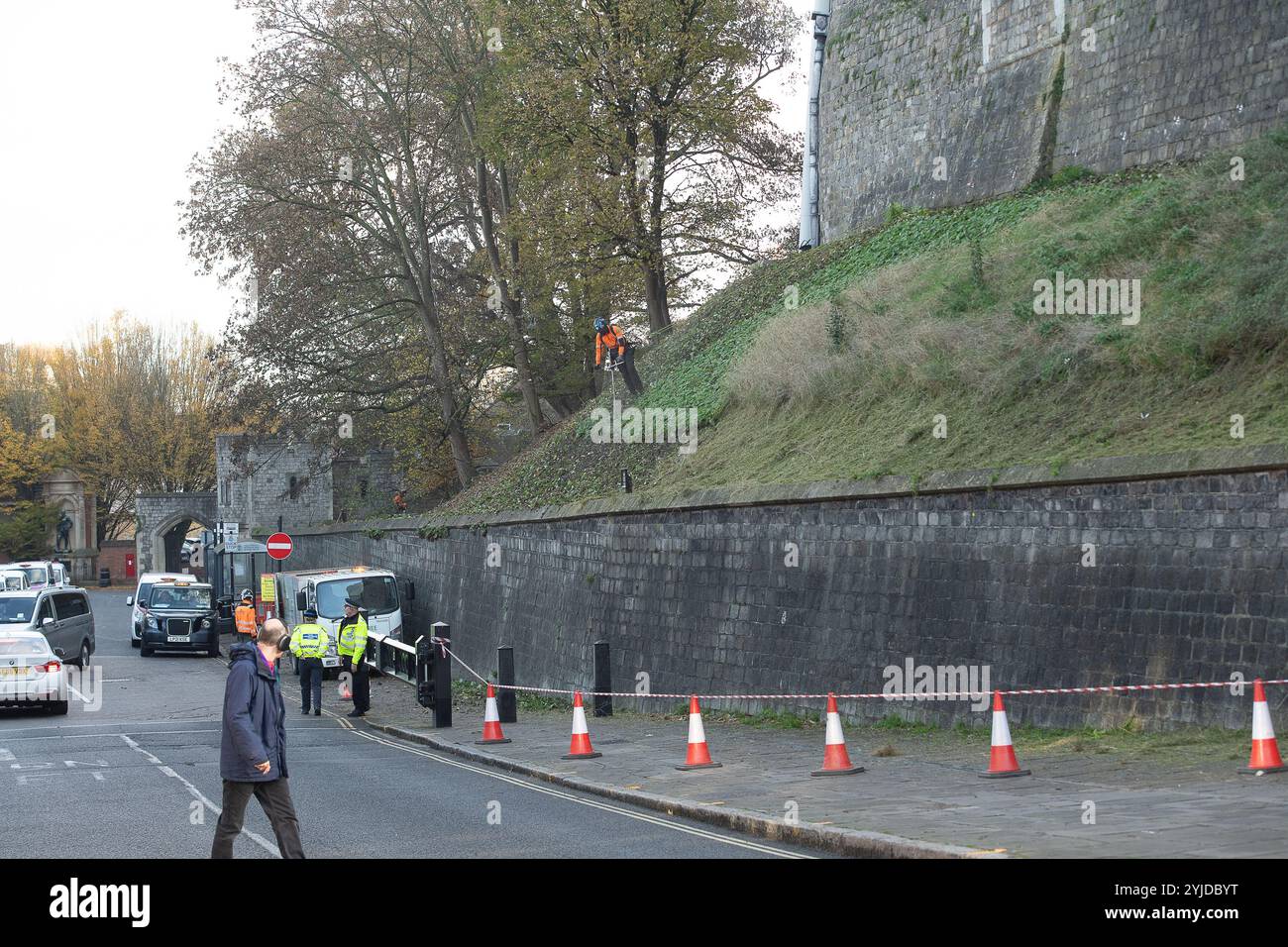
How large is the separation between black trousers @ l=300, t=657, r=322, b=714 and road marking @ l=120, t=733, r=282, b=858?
11.8ft

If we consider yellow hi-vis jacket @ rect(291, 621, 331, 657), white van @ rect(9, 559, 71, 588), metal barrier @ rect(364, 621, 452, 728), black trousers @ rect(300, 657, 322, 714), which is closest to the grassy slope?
metal barrier @ rect(364, 621, 452, 728)

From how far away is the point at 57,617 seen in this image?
3006cm

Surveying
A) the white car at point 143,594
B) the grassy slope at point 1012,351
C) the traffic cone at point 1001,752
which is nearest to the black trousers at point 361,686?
the grassy slope at point 1012,351

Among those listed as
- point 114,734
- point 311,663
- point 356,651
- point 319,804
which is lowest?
point 114,734

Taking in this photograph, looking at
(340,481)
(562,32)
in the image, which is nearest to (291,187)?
(562,32)

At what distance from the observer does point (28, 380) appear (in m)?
85.2

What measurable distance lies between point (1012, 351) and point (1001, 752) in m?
7.66

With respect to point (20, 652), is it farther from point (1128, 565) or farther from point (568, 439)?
point (1128, 565)

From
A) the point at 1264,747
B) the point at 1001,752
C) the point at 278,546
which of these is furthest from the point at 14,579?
the point at 1264,747

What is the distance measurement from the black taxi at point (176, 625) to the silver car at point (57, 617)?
4006 millimetres

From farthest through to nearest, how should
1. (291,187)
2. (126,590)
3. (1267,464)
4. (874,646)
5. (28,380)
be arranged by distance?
(28,380)
(126,590)
(291,187)
(874,646)
(1267,464)

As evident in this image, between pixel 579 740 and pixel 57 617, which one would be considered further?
→ pixel 57 617

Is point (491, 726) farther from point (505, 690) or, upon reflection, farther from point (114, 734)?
point (114, 734)

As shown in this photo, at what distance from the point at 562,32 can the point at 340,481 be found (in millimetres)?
30480
